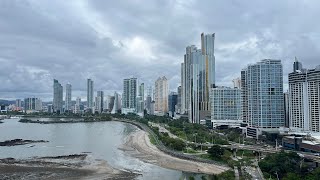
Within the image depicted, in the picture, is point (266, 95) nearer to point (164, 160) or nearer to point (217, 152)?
point (217, 152)

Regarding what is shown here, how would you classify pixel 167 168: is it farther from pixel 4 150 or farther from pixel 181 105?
pixel 181 105

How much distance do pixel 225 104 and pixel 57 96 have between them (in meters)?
77.4

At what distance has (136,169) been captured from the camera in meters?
26.7

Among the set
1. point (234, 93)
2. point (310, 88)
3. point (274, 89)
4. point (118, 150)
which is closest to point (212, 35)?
point (234, 93)

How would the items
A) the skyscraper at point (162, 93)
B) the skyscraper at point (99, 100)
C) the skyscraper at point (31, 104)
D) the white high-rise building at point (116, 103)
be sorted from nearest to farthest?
1. the skyscraper at point (162, 93)
2. the white high-rise building at point (116, 103)
3. the skyscraper at point (99, 100)
4. the skyscraper at point (31, 104)

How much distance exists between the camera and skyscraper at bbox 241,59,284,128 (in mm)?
44219

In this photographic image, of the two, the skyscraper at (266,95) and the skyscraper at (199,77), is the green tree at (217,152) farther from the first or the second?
the skyscraper at (199,77)

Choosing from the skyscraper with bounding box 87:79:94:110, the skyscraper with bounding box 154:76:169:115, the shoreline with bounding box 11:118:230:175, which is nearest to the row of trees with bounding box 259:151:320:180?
the shoreline with bounding box 11:118:230:175

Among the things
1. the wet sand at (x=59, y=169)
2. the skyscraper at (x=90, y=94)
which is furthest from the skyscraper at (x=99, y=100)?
the wet sand at (x=59, y=169)

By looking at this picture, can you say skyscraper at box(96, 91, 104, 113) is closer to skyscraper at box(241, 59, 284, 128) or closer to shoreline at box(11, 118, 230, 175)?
skyscraper at box(241, 59, 284, 128)

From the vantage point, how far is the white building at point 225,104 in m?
59.8

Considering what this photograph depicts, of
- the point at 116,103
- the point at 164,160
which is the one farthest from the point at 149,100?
the point at 164,160

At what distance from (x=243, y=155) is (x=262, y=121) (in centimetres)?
1464

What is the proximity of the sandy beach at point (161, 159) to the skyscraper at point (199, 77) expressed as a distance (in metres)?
26.6
